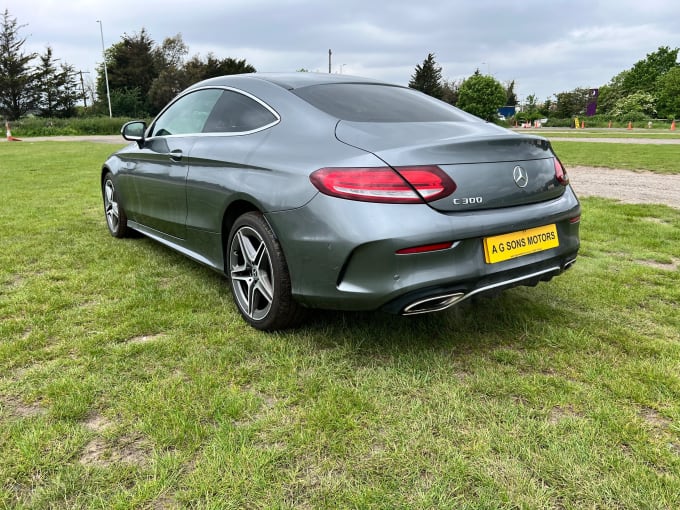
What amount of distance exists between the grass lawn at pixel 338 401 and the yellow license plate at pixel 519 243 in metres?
0.52

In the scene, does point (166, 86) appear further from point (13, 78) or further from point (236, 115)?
point (236, 115)

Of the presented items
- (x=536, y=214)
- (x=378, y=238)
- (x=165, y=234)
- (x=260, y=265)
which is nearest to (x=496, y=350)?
(x=536, y=214)

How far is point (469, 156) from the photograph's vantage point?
236 cm

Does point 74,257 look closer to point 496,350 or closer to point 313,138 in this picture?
point 313,138

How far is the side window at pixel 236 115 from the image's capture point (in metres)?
2.95

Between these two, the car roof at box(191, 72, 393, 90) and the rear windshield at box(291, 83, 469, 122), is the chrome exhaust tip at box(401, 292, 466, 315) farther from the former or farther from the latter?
the car roof at box(191, 72, 393, 90)

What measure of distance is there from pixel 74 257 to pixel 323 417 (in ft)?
10.5

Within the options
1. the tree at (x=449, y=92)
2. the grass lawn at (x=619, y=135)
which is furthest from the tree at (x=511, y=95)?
the grass lawn at (x=619, y=135)

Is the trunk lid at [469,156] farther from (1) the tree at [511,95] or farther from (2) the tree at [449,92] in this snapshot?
(1) the tree at [511,95]

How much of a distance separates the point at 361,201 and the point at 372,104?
920mm

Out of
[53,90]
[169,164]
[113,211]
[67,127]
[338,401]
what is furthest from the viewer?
[53,90]

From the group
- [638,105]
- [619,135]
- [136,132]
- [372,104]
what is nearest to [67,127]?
[619,135]

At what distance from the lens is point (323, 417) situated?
2.04 meters

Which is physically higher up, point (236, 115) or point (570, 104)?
point (570, 104)
